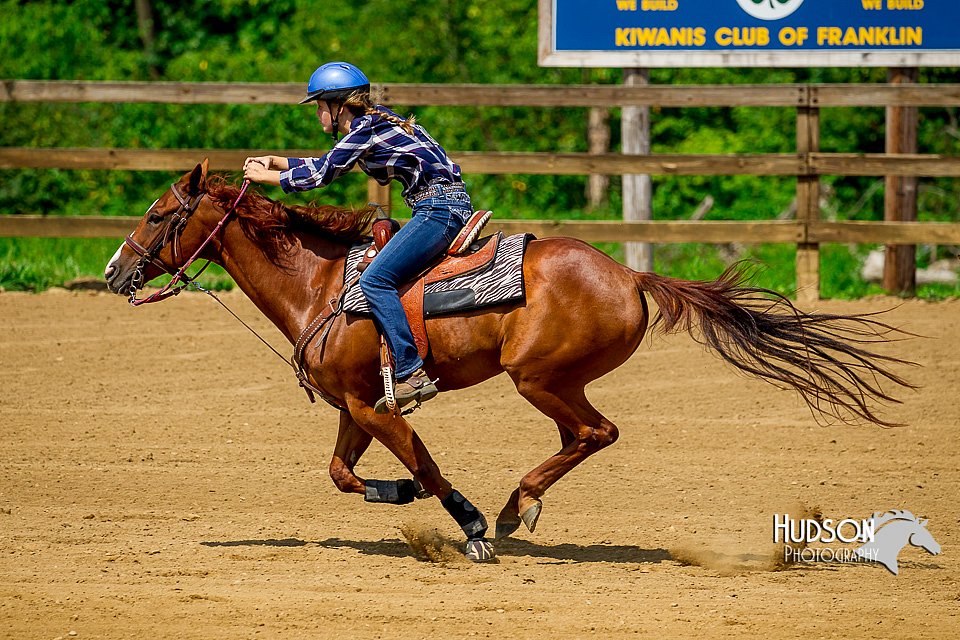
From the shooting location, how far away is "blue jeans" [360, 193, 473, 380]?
6062 millimetres

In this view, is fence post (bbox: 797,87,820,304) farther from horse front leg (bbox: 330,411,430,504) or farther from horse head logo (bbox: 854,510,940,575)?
horse front leg (bbox: 330,411,430,504)

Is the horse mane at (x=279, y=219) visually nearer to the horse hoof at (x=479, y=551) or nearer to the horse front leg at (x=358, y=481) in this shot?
the horse front leg at (x=358, y=481)

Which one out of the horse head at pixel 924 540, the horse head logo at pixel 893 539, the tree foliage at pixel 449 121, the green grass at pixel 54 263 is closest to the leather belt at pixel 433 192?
the horse head logo at pixel 893 539

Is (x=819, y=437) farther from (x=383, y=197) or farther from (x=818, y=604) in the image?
(x=383, y=197)

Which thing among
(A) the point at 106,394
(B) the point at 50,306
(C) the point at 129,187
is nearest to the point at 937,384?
(A) the point at 106,394

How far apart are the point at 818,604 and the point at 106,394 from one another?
6076 millimetres

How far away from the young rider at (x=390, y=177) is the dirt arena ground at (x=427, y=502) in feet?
3.48

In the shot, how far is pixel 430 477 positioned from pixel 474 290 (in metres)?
0.97

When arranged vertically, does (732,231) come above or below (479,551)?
above

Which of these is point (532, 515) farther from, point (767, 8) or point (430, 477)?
point (767, 8)

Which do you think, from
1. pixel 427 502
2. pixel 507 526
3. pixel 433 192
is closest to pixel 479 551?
pixel 507 526

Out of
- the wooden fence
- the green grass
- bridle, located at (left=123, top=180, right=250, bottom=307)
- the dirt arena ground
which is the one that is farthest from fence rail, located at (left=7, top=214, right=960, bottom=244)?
bridle, located at (left=123, top=180, right=250, bottom=307)

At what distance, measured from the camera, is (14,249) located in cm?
1363

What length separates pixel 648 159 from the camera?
12.4m
